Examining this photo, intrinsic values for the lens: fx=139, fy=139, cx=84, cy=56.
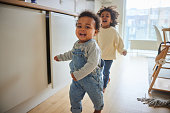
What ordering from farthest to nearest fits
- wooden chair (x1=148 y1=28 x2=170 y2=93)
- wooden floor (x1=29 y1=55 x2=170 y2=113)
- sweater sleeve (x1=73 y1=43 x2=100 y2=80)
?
wooden chair (x1=148 y1=28 x2=170 y2=93) < wooden floor (x1=29 y1=55 x2=170 y2=113) < sweater sleeve (x1=73 y1=43 x2=100 y2=80)

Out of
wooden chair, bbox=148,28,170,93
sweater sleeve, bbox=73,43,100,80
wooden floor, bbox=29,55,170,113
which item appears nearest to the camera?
sweater sleeve, bbox=73,43,100,80

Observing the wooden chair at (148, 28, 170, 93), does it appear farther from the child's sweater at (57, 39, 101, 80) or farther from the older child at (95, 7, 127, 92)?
the child's sweater at (57, 39, 101, 80)

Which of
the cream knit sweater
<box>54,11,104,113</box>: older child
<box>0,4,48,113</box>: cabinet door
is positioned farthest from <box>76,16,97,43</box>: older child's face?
the cream knit sweater

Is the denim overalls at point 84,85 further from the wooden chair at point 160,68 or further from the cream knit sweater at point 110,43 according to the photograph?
the wooden chair at point 160,68

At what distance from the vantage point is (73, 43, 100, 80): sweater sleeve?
0.77 m

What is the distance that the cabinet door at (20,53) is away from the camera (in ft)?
2.53

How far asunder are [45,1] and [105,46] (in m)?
0.83

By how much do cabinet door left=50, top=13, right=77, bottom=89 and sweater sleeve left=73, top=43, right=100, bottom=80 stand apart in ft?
1.43

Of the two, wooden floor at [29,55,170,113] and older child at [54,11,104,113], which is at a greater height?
older child at [54,11,104,113]

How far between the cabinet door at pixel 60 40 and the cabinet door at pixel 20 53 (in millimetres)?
89

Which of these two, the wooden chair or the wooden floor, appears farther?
the wooden chair

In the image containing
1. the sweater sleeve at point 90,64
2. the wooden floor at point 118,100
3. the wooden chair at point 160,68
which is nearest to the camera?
the sweater sleeve at point 90,64

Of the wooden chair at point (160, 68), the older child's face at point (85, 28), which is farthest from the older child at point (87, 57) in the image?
the wooden chair at point (160, 68)

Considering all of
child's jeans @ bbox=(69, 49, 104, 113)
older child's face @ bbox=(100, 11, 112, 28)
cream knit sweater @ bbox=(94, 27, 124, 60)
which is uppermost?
older child's face @ bbox=(100, 11, 112, 28)
